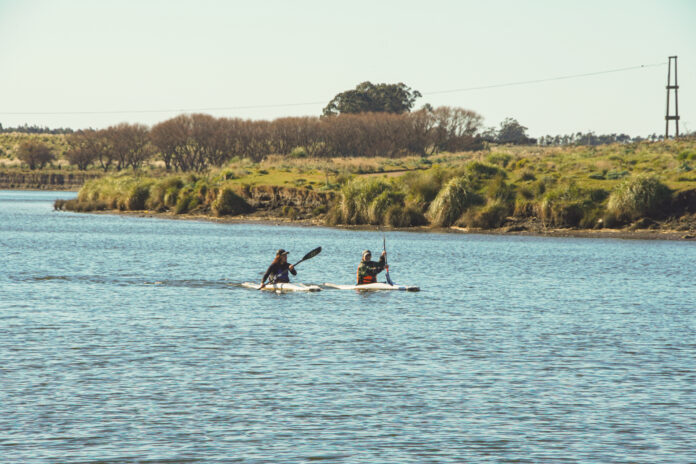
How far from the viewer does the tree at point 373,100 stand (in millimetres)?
189500

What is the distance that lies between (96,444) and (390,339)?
1236cm

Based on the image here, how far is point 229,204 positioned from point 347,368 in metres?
75.4

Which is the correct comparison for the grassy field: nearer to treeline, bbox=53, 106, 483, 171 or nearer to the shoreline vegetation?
the shoreline vegetation

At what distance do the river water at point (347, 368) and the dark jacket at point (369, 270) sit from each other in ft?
2.46

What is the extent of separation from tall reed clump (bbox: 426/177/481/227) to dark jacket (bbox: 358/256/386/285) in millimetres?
42095

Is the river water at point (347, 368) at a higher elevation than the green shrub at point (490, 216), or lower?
lower

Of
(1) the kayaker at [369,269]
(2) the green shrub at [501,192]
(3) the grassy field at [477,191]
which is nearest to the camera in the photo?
(1) the kayaker at [369,269]

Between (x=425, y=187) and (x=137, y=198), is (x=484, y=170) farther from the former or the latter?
(x=137, y=198)

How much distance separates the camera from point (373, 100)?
625ft

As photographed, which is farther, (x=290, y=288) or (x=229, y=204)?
(x=229, y=204)

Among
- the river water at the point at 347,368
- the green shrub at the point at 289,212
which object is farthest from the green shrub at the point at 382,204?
the river water at the point at 347,368

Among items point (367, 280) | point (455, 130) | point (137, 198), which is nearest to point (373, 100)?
point (455, 130)

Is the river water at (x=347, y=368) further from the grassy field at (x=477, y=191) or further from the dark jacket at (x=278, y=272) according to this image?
the grassy field at (x=477, y=191)

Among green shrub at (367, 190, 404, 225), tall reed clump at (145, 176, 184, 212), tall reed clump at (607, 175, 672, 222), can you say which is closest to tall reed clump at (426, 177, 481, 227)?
green shrub at (367, 190, 404, 225)
